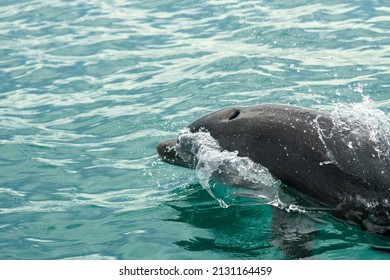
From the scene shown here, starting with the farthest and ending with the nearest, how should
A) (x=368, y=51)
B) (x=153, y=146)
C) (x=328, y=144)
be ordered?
(x=368, y=51), (x=153, y=146), (x=328, y=144)

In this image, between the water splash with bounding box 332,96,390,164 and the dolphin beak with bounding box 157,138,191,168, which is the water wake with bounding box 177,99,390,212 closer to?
the water splash with bounding box 332,96,390,164

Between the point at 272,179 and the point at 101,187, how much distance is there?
2.96 meters

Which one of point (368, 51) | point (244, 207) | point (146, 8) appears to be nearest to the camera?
point (244, 207)

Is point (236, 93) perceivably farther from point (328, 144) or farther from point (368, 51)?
point (328, 144)

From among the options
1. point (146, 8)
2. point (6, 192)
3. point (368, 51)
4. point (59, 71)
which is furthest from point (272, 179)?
point (146, 8)

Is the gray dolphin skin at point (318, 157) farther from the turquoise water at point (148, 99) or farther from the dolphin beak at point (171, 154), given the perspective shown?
the dolphin beak at point (171, 154)

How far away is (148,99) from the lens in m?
14.1

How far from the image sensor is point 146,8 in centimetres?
2050

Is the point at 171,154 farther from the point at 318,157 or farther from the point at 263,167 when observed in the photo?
the point at 318,157

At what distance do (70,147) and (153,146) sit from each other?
4.31 ft

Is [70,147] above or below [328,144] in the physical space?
below

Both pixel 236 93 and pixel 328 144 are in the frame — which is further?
pixel 236 93

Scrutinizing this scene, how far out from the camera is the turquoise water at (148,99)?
9086 mm

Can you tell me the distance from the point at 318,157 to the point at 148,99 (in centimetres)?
608
